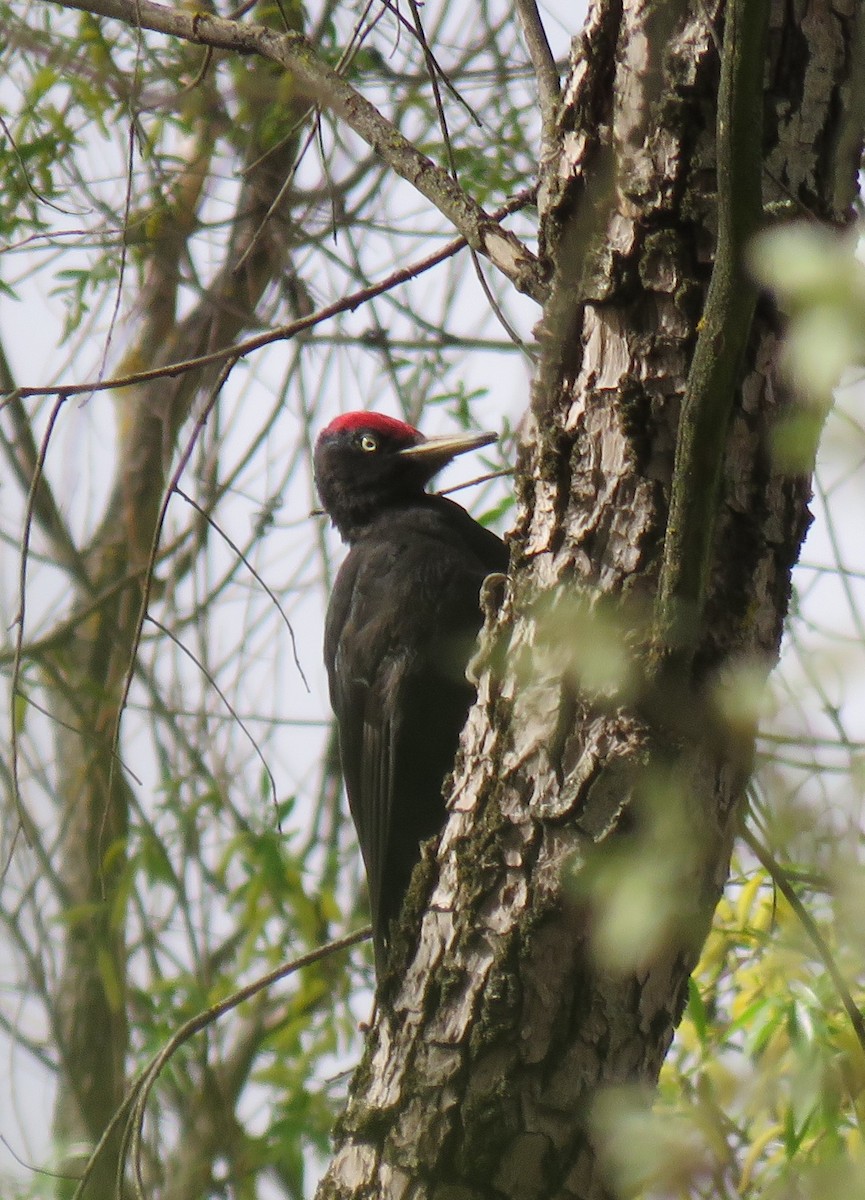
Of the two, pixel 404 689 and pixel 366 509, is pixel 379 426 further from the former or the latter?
pixel 404 689

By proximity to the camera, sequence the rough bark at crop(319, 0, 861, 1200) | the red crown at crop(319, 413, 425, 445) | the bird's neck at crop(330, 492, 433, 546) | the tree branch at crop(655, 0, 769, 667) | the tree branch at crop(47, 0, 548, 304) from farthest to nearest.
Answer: the red crown at crop(319, 413, 425, 445), the bird's neck at crop(330, 492, 433, 546), the tree branch at crop(47, 0, 548, 304), the rough bark at crop(319, 0, 861, 1200), the tree branch at crop(655, 0, 769, 667)

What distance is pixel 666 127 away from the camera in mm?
1863

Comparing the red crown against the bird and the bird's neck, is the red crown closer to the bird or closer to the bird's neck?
the bird's neck

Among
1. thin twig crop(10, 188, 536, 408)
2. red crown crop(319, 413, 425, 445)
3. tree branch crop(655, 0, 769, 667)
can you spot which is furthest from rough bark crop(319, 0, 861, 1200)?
red crown crop(319, 413, 425, 445)

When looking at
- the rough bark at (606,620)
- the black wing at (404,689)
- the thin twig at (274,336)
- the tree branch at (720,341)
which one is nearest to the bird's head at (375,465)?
the black wing at (404,689)

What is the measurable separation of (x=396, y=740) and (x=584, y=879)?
5.61ft

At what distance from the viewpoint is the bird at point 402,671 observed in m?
3.49

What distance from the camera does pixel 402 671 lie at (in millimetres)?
3496

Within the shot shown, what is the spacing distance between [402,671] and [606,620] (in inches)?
69.9

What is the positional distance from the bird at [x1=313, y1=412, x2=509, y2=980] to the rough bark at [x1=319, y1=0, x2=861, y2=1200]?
53.9 inches

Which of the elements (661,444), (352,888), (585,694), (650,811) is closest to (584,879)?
(650,811)

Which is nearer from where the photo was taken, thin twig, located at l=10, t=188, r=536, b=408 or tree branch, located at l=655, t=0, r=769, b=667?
tree branch, located at l=655, t=0, r=769, b=667

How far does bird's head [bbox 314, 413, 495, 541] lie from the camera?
4.08 meters

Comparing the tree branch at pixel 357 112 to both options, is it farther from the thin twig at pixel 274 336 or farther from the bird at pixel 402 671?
the bird at pixel 402 671
